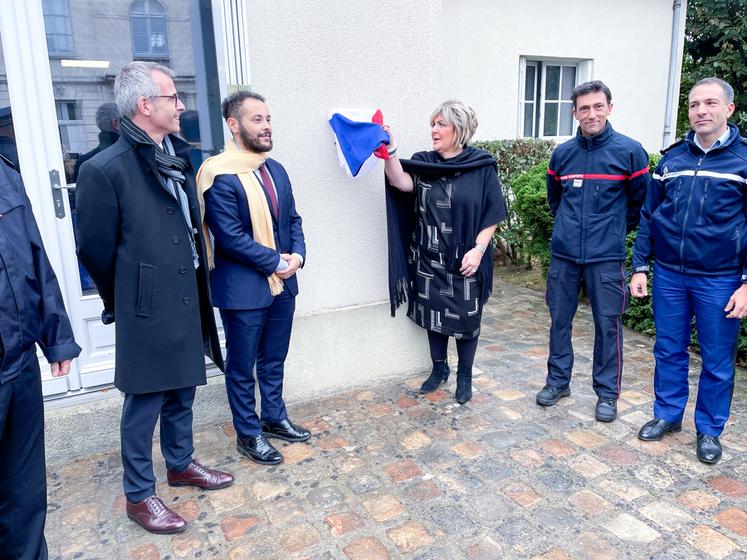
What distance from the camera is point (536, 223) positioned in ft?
20.1

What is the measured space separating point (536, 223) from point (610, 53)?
4.87 m

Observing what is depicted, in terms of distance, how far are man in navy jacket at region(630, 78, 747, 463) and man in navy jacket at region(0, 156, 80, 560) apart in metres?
2.90

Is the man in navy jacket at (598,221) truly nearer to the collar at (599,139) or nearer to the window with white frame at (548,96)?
the collar at (599,139)

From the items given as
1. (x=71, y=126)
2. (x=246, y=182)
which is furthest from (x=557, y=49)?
(x=71, y=126)

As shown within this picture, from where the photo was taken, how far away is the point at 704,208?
9.53 ft

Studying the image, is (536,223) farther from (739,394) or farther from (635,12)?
(635,12)

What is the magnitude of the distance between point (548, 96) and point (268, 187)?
24.3 feet

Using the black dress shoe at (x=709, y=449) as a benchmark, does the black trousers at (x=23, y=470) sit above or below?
above

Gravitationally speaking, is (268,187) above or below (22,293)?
above

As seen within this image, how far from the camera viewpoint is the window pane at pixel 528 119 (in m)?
→ 9.10

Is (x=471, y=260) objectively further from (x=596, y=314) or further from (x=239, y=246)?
(x=239, y=246)

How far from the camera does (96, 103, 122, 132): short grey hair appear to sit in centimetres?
344

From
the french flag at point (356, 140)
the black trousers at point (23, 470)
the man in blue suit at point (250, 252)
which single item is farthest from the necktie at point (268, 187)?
the black trousers at point (23, 470)

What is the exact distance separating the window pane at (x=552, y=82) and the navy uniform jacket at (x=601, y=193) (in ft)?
20.2
